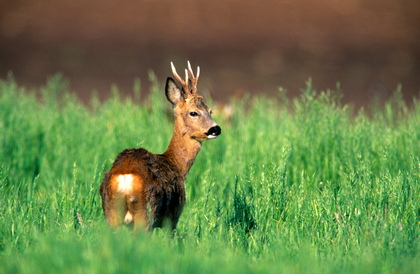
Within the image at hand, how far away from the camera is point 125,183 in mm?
5391

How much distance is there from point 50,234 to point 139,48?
412 inches

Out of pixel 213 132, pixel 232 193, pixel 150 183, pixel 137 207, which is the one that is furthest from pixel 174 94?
pixel 137 207

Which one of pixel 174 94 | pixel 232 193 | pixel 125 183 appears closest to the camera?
pixel 125 183

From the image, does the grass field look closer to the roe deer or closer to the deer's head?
the roe deer

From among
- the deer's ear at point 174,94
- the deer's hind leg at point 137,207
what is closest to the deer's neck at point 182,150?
the deer's ear at point 174,94

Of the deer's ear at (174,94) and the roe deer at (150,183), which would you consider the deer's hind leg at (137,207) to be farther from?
the deer's ear at (174,94)

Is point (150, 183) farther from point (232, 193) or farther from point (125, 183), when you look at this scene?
point (232, 193)

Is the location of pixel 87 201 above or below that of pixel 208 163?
below

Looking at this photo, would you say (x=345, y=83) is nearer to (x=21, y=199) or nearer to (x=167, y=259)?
(x=21, y=199)

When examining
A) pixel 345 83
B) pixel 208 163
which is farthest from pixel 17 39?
pixel 208 163

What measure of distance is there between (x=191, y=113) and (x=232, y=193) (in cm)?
101

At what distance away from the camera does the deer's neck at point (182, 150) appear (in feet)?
21.0

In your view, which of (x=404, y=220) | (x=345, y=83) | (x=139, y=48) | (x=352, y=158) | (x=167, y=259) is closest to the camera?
(x=167, y=259)

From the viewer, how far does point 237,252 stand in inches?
206
